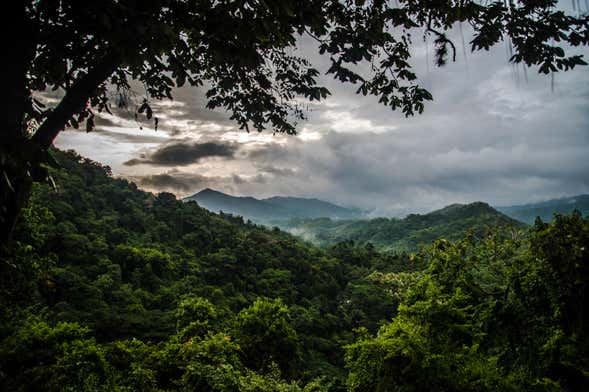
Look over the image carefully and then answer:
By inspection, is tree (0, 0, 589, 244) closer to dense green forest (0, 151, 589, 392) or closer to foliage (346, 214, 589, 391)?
dense green forest (0, 151, 589, 392)

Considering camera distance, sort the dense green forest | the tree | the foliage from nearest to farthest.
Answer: the tree, the foliage, the dense green forest

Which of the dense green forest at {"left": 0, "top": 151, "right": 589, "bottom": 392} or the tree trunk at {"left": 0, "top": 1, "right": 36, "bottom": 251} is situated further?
the dense green forest at {"left": 0, "top": 151, "right": 589, "bottom": 392}

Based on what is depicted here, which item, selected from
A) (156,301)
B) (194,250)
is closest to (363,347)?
(156,301)

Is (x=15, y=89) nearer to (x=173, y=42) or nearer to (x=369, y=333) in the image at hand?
(x=173, y=42)

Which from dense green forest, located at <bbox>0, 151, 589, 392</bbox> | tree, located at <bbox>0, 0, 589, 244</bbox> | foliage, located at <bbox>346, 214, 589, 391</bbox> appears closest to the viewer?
tree, located at <bbox>0, 0, 589, 244</bbox>

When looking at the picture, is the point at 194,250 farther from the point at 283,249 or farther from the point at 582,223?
the point at 582,223

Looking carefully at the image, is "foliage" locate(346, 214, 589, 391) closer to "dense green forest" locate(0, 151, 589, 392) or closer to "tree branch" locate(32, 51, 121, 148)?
"dense green forest" locate(0, 151, 589, 392)

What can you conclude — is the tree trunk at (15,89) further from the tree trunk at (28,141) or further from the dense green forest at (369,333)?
the dense green forest at (369,333)

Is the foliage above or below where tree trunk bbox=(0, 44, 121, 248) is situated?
below

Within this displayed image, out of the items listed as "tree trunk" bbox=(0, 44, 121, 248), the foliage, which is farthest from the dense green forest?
"tree trunk" bbox=(0, 44, 121, 248)

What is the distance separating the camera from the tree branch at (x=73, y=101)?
9.42 ft

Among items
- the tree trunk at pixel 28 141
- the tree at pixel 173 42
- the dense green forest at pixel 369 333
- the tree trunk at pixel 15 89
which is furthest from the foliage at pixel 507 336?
the tree trunk at pixel 15 89

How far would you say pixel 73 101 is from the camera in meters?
2.92

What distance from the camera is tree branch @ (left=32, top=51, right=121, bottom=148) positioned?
2871 millimetres
